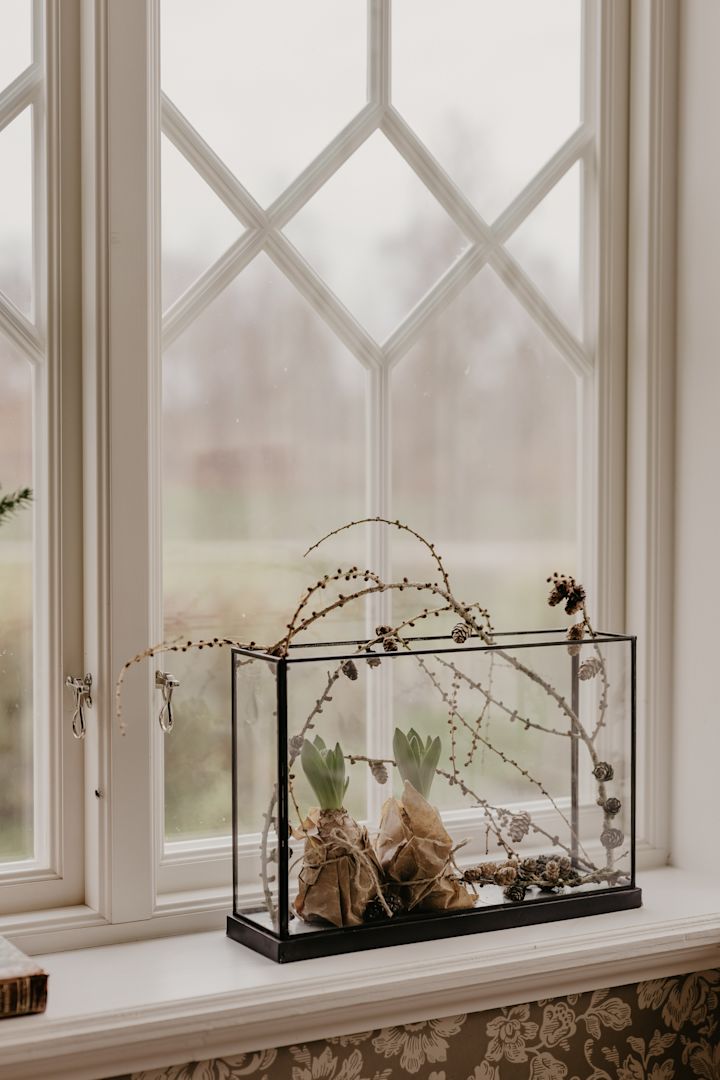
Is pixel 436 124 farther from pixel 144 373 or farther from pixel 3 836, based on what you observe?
pixel 3 836

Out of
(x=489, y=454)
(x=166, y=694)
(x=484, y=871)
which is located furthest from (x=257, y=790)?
(x=489, y=454)

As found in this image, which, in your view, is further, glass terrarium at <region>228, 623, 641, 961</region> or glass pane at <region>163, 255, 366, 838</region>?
glass pane at <region>163, 255, 366, 838</region>

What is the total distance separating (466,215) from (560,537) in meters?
0.51

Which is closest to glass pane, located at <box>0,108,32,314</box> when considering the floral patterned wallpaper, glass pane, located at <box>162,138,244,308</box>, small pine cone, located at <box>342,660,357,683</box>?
glass pane, located at <box>162,138,244,308</box>

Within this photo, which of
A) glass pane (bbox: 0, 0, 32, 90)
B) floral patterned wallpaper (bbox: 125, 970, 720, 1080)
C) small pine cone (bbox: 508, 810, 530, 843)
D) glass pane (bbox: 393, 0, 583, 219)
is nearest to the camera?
floral patterned wallpaper (bbox: 125, 970, 720, 1080)

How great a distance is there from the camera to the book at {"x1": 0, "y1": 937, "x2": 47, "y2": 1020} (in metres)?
1.22

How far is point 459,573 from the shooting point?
1726mm

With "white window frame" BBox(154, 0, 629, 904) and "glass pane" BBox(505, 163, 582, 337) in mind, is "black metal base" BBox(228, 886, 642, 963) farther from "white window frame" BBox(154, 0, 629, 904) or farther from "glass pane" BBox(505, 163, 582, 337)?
"glass pane" BBox(505, 163, 582, 337)

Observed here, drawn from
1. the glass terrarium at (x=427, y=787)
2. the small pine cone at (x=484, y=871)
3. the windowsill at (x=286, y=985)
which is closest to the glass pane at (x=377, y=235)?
the glass terrarium at (x=427, y=787)

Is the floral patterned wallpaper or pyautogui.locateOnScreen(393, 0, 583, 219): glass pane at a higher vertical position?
pyautogui.locateOnScreen(393, 0, 583, 219): glass pane

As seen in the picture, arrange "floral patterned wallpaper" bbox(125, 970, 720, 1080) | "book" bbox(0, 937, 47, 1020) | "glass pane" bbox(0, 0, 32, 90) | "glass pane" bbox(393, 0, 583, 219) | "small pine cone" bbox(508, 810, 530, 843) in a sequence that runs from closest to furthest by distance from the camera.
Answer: "book" bbox(0, 937, 47, 1020)
"floral patterned wallpaper" bbox(125, 970, 720, 1080)
"glass pane" bbox(0, 0, 32, 90)
"small pine cone" bbox(508, 810, 530, 843)
"glass pane" bbox(393, 0, 583, 219)

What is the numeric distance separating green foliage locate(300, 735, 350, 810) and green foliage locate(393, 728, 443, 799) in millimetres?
84

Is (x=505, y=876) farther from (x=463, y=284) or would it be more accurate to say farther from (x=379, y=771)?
(x=463, y=284)

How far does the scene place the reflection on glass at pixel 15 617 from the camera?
1.46 meters
